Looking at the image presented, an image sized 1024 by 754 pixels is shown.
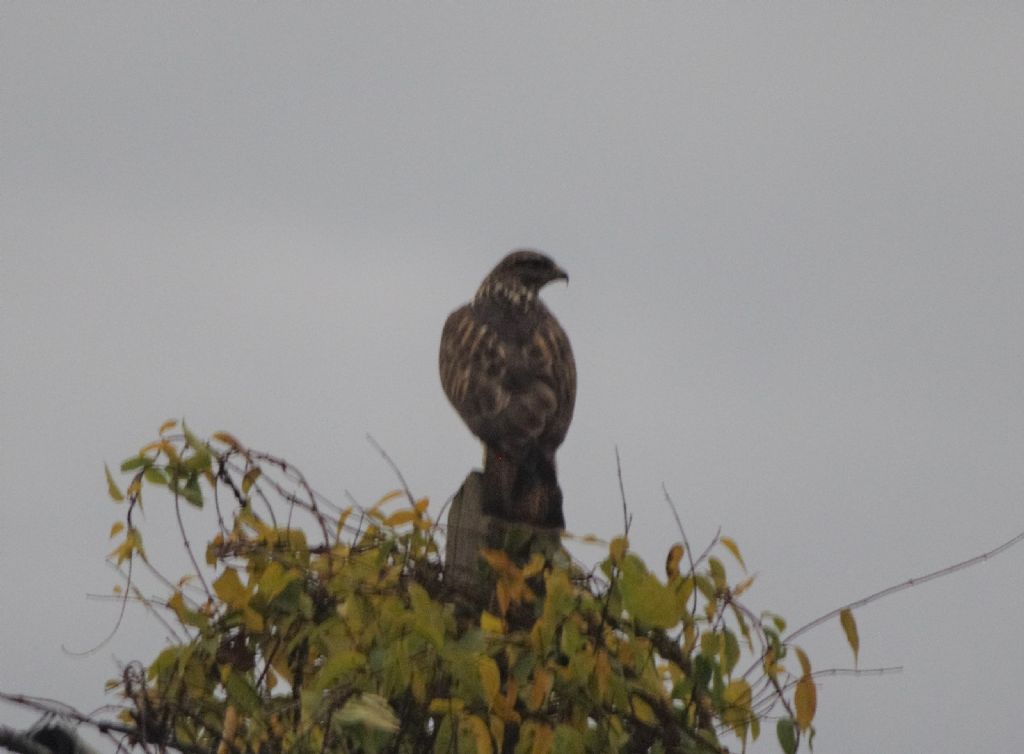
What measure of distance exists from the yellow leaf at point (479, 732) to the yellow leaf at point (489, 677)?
0.06 m

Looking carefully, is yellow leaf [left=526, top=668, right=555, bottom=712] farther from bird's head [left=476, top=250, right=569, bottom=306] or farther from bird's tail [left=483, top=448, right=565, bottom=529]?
bird's head [left=476, top=250, right=569, bottom=306]

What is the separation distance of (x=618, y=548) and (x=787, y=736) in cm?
75

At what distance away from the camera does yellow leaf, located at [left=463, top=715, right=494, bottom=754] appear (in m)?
4.38

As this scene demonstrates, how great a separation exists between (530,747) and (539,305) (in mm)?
4934

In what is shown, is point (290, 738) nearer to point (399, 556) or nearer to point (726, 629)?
point (399, 556)

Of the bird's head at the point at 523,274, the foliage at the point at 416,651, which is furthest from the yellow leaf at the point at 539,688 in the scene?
the bird's head at the point at 523,274

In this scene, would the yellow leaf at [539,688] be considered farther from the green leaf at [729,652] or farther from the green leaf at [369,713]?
the green leaf at [729,652]

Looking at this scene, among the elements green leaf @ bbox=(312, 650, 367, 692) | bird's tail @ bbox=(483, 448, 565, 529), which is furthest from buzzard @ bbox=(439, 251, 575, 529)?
green leaf @ bbox=(312, 650, 367, 692)

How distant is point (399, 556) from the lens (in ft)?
17.0

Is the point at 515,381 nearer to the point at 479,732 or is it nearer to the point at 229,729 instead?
the point at 229,729

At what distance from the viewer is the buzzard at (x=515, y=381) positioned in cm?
561

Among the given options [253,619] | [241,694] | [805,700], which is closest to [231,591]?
[253,619]

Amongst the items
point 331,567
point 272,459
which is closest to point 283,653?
point 331,567

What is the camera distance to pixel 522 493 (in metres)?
5.54
